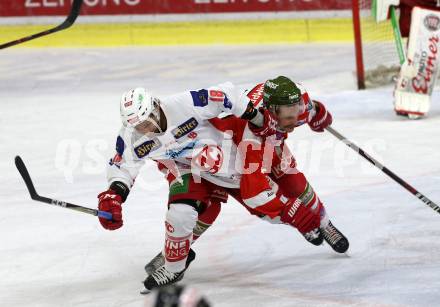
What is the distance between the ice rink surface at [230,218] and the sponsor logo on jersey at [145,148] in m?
0.67

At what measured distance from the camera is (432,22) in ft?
31.3

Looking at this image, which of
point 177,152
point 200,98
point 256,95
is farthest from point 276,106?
point 177,152

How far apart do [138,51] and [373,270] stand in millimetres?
8729

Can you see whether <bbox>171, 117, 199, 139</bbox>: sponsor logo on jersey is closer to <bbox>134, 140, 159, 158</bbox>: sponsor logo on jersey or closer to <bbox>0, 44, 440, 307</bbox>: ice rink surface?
<bbox>134, 140, 159, 158</bbox>: sponsor logo on jersey

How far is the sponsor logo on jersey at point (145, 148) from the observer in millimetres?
4977

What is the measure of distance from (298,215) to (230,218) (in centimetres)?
143

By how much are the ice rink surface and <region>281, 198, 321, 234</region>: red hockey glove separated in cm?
25

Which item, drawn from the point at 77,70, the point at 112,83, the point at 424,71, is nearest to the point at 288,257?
the point at 424,71

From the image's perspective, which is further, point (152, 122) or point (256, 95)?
point (256, 95)

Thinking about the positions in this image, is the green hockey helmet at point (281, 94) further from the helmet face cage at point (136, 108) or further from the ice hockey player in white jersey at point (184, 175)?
the helmet face cage at point (136, 108)

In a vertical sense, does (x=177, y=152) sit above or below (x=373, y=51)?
above

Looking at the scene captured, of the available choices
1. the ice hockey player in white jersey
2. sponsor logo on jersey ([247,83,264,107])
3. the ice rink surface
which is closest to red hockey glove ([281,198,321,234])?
the ice hockey player in white jersey

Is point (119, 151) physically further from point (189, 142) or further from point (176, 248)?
point (176, 248)

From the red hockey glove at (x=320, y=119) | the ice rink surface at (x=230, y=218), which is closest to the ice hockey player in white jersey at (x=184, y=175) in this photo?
the ice rink surface at (x=230, y=218)
